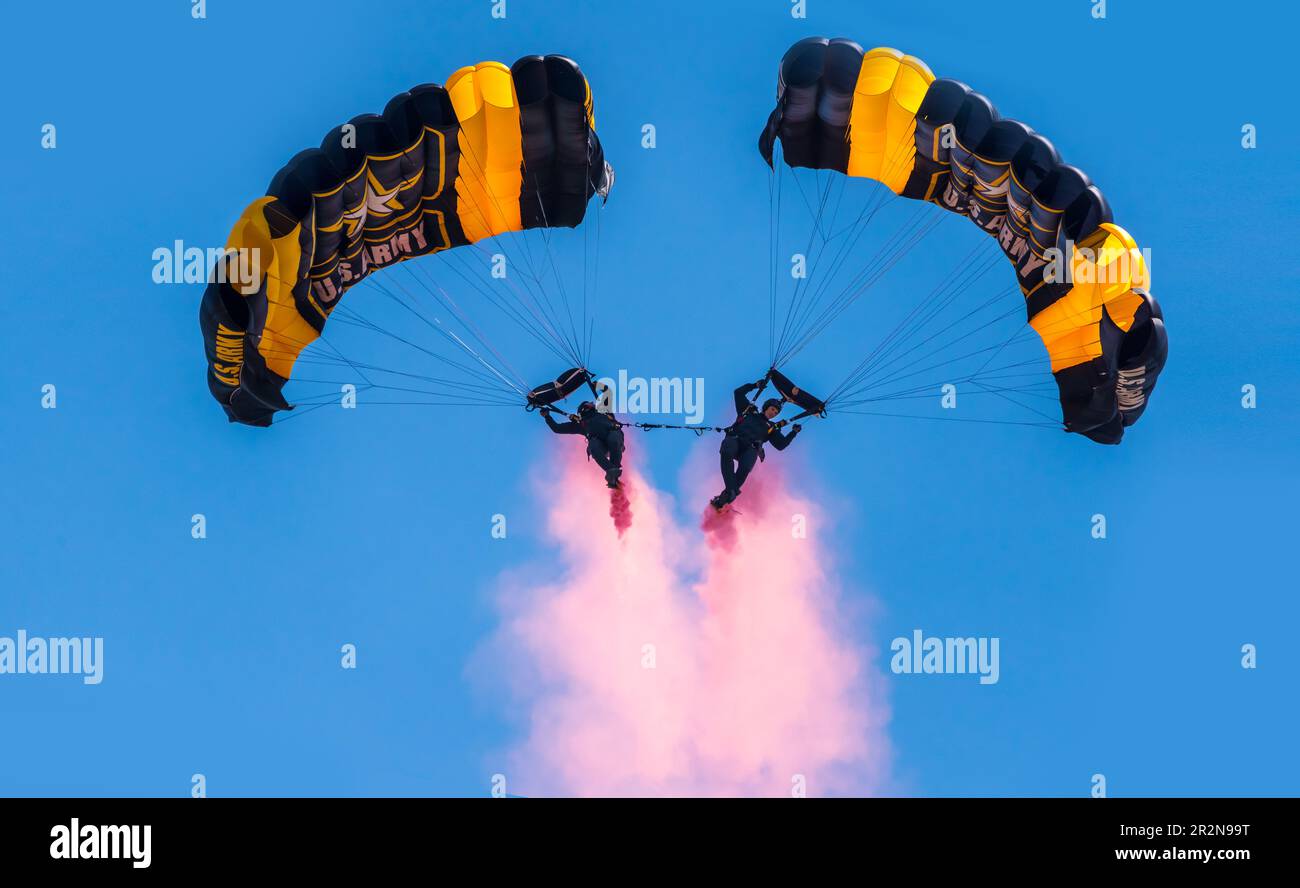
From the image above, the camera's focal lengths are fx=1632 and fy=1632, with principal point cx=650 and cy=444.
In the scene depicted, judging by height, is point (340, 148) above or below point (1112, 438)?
above

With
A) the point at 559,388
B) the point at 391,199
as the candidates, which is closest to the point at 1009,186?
the point at 559,388

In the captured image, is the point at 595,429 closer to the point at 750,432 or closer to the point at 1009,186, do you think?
the point at 750,432

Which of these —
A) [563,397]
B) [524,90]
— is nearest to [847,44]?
[524,90]

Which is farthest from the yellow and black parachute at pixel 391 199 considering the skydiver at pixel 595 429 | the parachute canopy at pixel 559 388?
the skydiver at pixel 595 429

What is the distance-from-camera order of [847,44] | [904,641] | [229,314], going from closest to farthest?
[229,314] → [847,44] → [904,641]

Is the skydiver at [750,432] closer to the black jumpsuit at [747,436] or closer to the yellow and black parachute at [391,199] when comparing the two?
the black jumpsuit at [747,436]

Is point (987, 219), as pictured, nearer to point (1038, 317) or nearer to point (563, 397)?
point (1038, 317)
